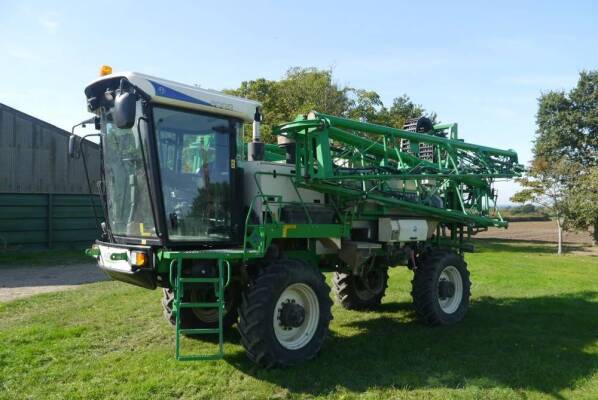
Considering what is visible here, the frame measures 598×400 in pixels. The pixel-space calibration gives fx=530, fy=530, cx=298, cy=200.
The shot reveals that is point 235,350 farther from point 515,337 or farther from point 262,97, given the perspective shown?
point 262,97

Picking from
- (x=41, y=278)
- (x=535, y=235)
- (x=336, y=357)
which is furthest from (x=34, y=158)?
(x=535, y=235)

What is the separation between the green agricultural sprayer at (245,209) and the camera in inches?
227

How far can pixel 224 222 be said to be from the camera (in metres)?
6.36

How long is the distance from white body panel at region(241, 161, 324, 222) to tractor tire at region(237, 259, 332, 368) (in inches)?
33.0

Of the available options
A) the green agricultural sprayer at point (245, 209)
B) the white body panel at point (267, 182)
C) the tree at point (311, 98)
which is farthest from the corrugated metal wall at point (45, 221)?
the white body panel at point (267, 182)

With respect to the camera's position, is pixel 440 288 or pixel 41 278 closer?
pixel 440 288

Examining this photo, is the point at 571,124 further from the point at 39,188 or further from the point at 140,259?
the point at 140,259

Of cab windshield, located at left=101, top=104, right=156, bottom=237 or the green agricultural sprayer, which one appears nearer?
the green agricultural sprayer

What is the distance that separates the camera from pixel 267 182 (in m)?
6.68

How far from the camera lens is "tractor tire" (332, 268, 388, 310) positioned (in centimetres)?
937

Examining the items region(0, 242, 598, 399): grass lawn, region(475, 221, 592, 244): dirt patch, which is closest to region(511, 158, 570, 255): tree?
region(475, 221, 592, 244): dirt patch

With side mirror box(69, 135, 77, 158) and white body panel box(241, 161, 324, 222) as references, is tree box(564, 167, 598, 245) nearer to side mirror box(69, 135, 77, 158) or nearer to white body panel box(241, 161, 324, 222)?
white body panel box(241, 161, 324, 222)

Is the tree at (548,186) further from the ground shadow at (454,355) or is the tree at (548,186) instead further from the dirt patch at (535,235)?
the ground shadow at (454,355)

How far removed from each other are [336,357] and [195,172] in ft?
9.14
